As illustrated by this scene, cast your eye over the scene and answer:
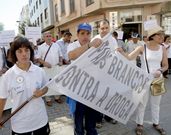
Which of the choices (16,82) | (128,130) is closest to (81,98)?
(16,82)

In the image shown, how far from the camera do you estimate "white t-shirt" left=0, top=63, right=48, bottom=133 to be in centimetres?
269

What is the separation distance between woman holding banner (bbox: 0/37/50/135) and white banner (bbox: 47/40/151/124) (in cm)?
22

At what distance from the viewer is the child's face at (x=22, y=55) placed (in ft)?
8.89

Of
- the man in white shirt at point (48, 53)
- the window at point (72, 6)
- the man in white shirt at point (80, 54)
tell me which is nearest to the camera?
the man in white shirt at point (80, 54)

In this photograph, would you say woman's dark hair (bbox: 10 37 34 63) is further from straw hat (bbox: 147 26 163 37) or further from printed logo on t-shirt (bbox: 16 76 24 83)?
straw hat (bbox: 147 26 163 37)

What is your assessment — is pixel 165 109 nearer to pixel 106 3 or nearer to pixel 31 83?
pixel 31 83

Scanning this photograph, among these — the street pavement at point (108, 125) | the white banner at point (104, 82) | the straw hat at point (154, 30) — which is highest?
the straw hat at point (154, 30)

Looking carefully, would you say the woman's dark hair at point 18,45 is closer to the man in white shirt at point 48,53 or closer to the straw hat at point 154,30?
the straw hat at point 154,30

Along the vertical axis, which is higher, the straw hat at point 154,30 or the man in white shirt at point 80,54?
the straw hat at point 154,30

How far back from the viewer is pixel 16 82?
106 inches

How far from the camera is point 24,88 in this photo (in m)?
2.71

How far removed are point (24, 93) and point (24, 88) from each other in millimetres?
54

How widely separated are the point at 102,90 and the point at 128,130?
1.60 metres

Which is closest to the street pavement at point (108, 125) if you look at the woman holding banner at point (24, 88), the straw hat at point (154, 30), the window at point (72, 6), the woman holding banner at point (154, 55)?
the woman holding banner at point (154, 55)
